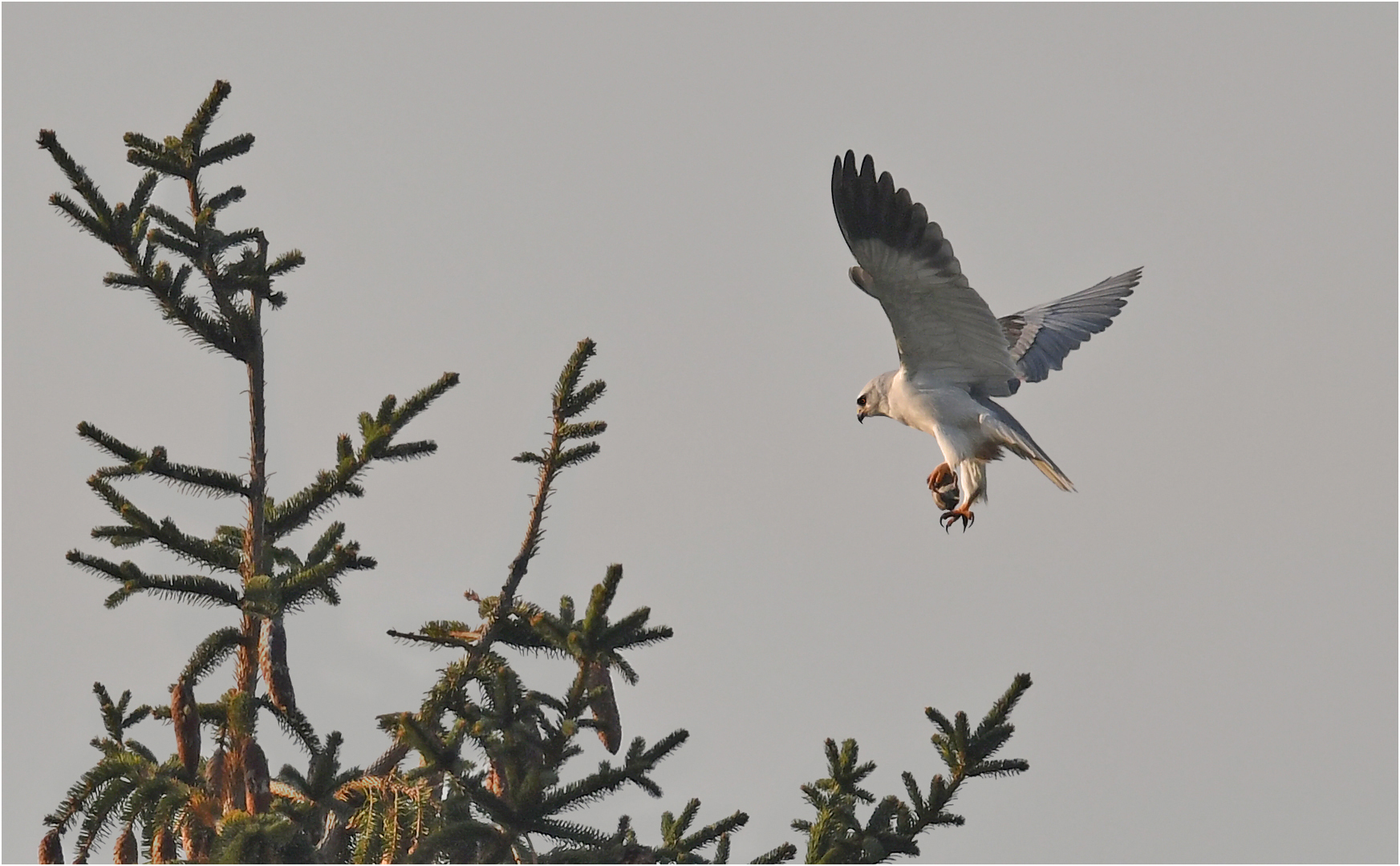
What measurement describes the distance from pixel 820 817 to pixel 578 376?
2.39 metres

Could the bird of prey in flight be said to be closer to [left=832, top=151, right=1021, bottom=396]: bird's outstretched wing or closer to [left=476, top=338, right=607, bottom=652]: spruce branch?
[left=832, top=151, right=1021, bottom=396]: bird's outstretched wing

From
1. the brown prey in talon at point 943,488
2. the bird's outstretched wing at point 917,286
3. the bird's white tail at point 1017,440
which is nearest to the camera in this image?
the bird's outstretched wing at point 917,286

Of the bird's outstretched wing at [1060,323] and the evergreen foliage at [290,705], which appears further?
the bird's outstretched wing at [1060,323]

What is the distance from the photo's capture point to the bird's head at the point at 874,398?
12.9m

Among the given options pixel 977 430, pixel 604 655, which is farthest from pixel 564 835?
pixel 977 430

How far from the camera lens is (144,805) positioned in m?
6.95

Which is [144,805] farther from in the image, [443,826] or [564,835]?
[564,835]

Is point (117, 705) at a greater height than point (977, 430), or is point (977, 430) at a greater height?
point (977, 430)

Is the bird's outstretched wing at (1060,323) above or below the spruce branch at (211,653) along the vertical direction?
above

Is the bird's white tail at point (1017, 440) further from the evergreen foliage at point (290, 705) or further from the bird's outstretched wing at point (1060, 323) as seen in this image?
the evergreen foliage at point (290, 705)

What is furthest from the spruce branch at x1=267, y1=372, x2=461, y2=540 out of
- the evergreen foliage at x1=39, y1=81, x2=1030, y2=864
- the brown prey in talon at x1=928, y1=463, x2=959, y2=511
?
the brown prey in talon at x1=928, y1=463, x2=959, y2=511

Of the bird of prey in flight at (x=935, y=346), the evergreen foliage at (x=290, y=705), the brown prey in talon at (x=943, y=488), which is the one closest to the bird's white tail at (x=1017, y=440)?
the bird of prey in flight at (x=935, y=346)

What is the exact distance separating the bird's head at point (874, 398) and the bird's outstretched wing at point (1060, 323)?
3.89 feet

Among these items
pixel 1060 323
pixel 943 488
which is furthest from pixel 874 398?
pixel 1060 323
